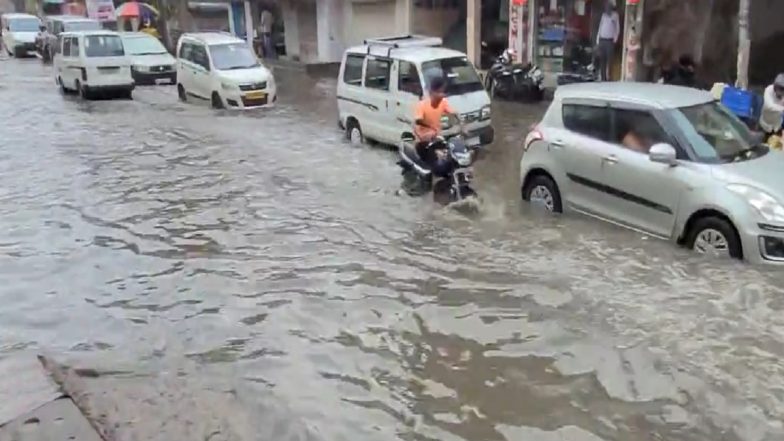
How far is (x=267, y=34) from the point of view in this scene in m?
35.1

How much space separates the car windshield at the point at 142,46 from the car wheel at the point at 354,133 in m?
13.9

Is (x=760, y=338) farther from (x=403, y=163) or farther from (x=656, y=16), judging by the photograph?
(x=656, y=16)

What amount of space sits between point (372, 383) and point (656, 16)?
1529 cm

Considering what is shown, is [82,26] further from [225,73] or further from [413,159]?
[413,159]

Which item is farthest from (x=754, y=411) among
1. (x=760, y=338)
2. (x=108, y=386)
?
(x=108, y=386)

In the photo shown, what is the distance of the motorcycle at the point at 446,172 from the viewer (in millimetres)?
10938

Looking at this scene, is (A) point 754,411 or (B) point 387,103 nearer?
(A) point 754,411

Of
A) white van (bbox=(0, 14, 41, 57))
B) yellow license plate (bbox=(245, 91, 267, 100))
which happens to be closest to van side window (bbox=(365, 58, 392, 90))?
yellow license plate (bbox=(245, 91, 267, 100))

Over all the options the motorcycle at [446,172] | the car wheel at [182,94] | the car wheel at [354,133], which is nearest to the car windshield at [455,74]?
the car wheel at [354,133]

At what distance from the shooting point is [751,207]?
755cm

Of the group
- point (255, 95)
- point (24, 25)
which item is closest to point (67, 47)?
point (255, 95)

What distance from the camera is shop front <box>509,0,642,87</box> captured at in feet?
68.4

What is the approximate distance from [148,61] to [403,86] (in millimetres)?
15446

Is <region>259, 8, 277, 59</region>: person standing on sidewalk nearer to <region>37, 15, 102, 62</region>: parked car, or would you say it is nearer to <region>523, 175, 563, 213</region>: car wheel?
<region>37, 15, 102, 62</region>: parked car
